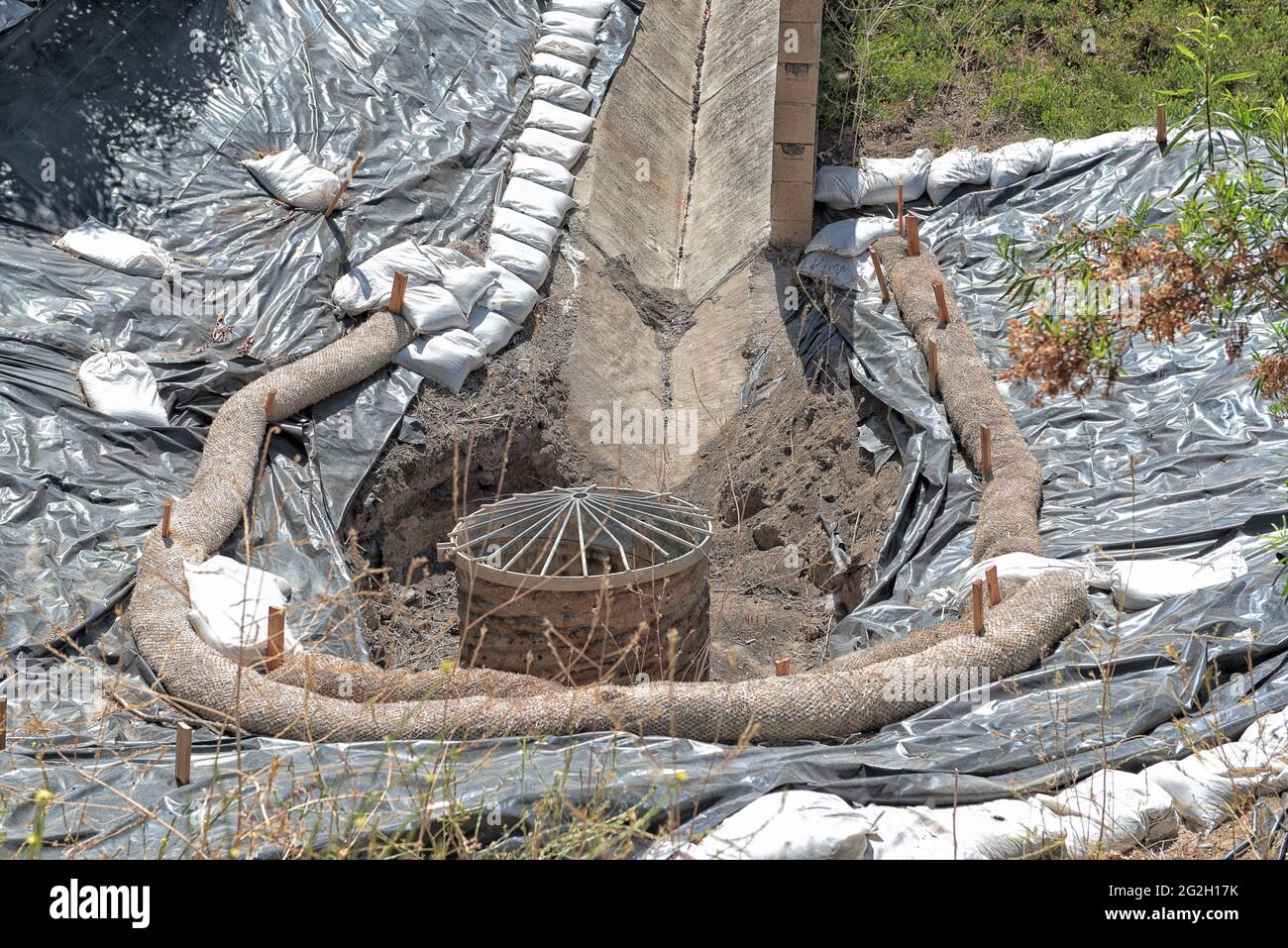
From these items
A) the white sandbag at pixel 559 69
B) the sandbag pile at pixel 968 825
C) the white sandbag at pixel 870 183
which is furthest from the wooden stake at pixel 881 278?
the sandbag pile at pixel 968 825

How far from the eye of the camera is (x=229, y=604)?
6492 mm

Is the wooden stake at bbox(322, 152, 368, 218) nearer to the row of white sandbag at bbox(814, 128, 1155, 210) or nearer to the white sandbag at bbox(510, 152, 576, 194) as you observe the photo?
the white sandbag at bbox(510, 152, 576, 194)

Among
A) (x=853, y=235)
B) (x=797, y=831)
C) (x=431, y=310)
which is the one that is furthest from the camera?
(x=853, y=235)

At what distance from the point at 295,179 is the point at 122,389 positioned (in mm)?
2733

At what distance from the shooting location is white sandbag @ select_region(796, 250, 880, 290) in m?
9.99

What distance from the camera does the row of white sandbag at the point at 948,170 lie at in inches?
417

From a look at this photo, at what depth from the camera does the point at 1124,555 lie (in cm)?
678

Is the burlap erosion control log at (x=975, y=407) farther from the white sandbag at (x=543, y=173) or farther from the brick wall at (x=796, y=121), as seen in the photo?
the white sandbag at (x=543, y=173)

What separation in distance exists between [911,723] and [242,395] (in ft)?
16.6

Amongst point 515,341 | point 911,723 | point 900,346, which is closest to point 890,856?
point 911,723

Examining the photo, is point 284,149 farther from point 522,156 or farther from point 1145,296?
point 1145,296

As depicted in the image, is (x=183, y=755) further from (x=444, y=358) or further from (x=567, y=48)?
(x=567, y=48)

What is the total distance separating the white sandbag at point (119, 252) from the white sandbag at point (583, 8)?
5.51 m

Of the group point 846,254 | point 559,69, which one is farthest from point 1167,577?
point 559,69
